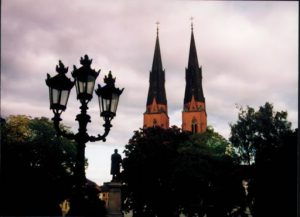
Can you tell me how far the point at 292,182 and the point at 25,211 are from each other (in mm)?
18057

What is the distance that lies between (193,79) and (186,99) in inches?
185

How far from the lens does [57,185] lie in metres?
28.3

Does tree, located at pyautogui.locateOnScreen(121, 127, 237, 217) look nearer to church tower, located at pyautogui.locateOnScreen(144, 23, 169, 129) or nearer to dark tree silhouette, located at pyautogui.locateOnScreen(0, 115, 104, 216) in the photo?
dark tree silhouette, located at pyautogui.locateOnScreen(0, 115, 104, 216)

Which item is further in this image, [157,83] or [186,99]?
[157,83]

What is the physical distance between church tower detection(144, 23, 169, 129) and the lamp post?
77.3 m

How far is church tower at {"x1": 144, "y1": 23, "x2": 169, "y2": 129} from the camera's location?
8606 centimetres

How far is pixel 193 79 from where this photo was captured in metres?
86.4

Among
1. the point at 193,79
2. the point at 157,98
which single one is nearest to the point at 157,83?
the point at 157,98

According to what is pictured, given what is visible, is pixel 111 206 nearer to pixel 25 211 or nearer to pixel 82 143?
pixel 82 143

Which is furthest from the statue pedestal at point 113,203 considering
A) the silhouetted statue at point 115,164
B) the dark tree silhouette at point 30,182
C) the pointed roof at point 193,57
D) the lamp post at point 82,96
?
the pointed roof at point 193,57

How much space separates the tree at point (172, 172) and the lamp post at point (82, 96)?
98.8ft

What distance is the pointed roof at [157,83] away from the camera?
87.5 metres

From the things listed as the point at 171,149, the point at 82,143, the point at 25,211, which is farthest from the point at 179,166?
the point at 82,143

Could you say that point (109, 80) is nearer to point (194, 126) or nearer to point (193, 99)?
point (194, 126)
